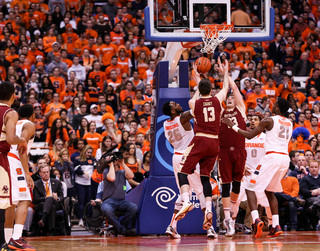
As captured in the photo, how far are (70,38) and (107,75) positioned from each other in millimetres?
2489

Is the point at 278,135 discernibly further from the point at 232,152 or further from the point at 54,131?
the point at 54,131

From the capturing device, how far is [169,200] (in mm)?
11461

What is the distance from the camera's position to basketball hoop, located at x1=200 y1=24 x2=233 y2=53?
37.3ft

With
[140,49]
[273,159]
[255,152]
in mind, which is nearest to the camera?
[273,159]

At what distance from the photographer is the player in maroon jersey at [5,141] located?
7.72 metres

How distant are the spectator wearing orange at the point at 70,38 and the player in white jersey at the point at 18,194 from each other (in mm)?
13015

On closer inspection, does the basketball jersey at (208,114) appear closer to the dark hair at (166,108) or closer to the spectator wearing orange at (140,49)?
the dark hair at (166,108)

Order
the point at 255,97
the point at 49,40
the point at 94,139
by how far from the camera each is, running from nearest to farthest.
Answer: the point at 94,139
the point at 255,97
the point at 49,40

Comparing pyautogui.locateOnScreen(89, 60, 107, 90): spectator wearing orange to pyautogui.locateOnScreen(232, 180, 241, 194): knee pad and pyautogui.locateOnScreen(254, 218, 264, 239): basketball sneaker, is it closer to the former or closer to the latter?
pyautogui.locateOnScreen(232, 180, 241, 194): knee pad

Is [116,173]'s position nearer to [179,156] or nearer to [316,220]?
[179,156]

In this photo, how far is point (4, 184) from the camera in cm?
777

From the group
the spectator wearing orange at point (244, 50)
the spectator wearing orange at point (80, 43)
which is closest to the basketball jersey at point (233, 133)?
the spectator wearing orange at point (244, 50)

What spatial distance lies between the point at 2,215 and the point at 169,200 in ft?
14.1

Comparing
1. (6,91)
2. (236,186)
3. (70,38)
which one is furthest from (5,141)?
(70,38)
